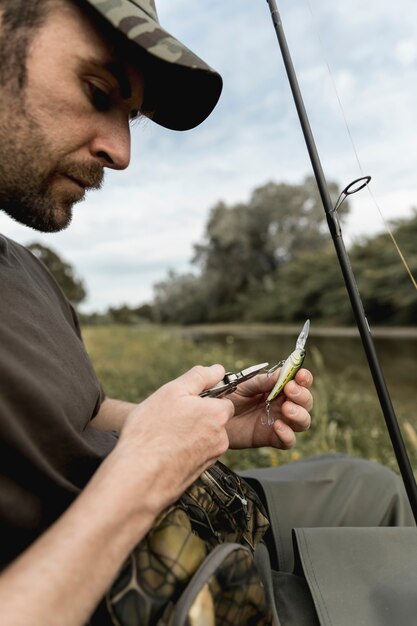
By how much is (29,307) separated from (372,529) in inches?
37.9

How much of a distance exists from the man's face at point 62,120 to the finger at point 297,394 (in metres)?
0.68

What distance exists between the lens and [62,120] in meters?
1.08

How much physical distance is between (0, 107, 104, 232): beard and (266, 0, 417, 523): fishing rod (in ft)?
1.90

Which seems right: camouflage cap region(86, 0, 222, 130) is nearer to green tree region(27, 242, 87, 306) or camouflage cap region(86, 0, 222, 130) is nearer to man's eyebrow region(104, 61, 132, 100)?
man's eyebrow region(104, 61, 132, 100)

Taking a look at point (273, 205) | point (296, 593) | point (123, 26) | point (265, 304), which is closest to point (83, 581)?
point (296, 593)

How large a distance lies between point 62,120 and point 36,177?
0.14m

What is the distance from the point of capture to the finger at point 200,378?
98cm

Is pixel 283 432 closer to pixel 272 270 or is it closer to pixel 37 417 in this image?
pixel 37 417

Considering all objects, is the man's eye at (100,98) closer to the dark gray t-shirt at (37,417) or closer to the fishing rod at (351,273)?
the dark gray t-shirt at (37,417)

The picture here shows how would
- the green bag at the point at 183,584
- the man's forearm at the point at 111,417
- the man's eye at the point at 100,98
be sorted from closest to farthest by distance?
the green bag at the point at 183,584
the man's eye at the point at 100,98
the man's forearm at the point at 111,417

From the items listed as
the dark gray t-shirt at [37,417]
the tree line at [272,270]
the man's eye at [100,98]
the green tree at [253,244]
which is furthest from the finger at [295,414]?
the green tree at [253,244]

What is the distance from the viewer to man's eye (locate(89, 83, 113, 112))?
3.63 feet

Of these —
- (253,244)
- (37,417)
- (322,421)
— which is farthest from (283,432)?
(253,244)

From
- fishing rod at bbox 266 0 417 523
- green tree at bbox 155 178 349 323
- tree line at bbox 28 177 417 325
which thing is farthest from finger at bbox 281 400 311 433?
green tree at bbox 155 178 349 323
